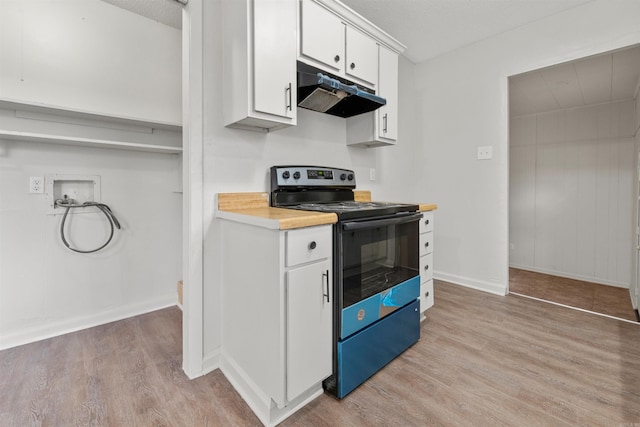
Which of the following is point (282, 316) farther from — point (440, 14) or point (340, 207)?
point (440, 14)

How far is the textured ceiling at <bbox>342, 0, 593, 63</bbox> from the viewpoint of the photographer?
7.56ft

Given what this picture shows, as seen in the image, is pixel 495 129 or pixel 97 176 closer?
pixel 97 176

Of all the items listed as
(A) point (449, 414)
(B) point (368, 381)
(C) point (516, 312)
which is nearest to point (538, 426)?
(A) point (449, 414)

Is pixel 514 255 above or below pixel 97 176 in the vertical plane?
below

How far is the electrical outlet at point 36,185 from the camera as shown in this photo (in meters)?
1.97

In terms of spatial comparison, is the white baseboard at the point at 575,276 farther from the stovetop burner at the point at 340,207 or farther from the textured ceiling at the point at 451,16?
the stovetop burner at the point at 340,207

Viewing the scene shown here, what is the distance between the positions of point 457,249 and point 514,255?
1979 mm

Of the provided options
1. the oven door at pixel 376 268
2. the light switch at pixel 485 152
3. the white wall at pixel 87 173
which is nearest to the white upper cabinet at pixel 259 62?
the oven door at pixel 376 268

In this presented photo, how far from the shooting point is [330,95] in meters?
1.89

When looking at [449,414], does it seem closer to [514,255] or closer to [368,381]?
[368,381]

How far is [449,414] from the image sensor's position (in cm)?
132

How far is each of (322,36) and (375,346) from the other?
184 centimetres

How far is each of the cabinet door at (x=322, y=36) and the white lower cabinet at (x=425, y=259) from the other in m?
1.17

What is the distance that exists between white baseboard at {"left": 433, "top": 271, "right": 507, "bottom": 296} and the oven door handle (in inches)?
60.9
